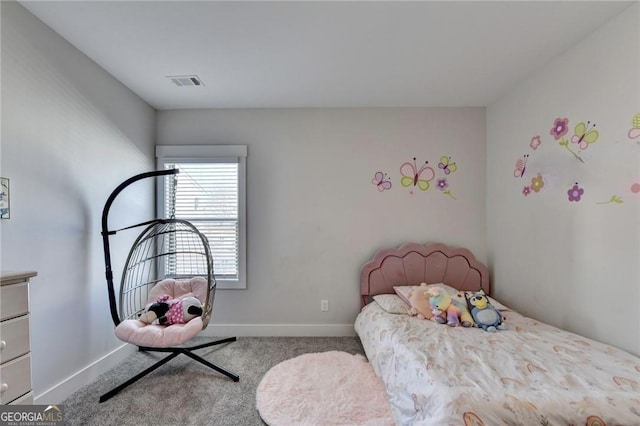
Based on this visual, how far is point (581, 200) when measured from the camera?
1.94 meters

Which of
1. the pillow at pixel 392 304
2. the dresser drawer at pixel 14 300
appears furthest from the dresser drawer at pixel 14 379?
the pillow at pixel 392 304

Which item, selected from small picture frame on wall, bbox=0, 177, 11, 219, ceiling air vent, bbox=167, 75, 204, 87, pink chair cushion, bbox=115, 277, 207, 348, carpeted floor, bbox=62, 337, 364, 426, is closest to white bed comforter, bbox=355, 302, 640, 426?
carpeted floor, bbox=62, 337, 364, 426

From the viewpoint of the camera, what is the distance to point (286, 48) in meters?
1.95

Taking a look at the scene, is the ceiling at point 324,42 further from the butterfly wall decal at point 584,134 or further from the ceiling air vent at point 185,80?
the butterfly wall decal at point 584,134

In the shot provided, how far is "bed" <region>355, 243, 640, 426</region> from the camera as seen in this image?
1181 mm

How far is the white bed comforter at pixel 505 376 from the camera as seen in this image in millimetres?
1179

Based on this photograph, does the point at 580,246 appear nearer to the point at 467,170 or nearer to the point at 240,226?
the point at 467,170

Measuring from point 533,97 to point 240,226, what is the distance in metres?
2.95

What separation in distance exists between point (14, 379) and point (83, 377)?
3.81 ft

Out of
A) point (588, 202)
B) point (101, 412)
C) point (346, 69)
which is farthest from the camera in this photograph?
point (346, 69)

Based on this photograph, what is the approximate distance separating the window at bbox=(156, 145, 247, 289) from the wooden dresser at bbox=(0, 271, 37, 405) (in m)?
1.79

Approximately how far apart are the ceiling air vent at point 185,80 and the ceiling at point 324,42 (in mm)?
58

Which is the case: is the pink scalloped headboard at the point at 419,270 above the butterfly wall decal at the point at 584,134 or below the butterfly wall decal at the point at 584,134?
below

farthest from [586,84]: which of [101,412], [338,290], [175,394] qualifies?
[101,412]
